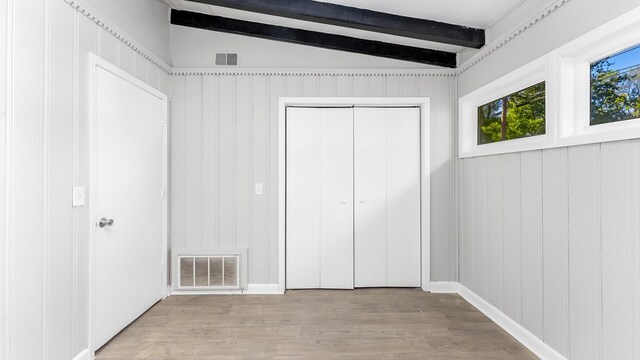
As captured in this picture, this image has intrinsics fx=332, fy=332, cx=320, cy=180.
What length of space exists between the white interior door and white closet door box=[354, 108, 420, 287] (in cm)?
189

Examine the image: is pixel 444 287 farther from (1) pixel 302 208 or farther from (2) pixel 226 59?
(2) pixel 226 59

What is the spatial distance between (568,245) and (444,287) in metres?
1.60

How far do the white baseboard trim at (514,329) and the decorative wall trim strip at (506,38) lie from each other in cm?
209

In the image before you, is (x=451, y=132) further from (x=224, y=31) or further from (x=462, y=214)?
(x=224, y=31)

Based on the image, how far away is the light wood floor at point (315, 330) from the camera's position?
2.20 meters

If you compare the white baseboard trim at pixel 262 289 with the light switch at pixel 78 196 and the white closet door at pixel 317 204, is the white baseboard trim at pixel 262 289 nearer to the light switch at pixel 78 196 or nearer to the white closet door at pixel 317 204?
the white closet door at pixel 317 204

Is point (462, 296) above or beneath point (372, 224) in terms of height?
beneath

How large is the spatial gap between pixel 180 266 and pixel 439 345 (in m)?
2.40

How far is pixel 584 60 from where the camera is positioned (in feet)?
6.32

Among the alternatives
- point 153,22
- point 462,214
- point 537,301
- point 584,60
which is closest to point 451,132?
point 462,214

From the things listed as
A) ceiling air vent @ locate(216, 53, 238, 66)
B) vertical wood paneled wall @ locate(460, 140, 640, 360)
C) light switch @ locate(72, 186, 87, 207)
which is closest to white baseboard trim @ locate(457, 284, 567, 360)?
vertical wood paneled wall @ locate(460, 140, 640, 360)

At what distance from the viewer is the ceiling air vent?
331 cm

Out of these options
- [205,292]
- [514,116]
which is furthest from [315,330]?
[514,116]

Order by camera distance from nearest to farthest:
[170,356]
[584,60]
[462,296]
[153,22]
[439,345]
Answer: [584,60] → [170,356] → [439,345] → [153,22] → [462,296]
